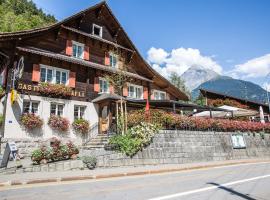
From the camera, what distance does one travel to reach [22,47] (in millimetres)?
18219

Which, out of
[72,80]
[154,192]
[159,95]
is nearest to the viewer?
[154,192]

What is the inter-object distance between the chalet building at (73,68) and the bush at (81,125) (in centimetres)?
40

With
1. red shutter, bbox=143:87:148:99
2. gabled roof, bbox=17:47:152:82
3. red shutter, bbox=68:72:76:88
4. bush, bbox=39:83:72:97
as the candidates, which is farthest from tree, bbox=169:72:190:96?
bush, bbox=39:83:72:97

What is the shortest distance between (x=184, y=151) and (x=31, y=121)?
33.0 ft

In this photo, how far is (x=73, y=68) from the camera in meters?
20.9

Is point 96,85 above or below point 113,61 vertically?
below

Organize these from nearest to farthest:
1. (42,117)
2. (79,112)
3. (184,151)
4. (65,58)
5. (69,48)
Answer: (184,151)
(42,117)
(65,58)
(79,112)
(69,48)

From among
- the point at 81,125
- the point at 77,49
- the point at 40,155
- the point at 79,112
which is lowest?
the point at 40,155

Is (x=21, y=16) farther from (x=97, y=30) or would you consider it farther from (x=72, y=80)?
(x=72, y=80)

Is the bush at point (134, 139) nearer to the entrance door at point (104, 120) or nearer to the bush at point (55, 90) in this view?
the entrance door at point (104, 120)

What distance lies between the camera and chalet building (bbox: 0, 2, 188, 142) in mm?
17812

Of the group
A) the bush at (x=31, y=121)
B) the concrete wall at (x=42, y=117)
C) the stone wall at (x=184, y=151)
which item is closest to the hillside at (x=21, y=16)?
the concrete wall at (x=42, y=117)

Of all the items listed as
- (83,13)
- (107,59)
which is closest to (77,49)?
(107,59)

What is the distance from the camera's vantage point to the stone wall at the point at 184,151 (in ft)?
48.3
